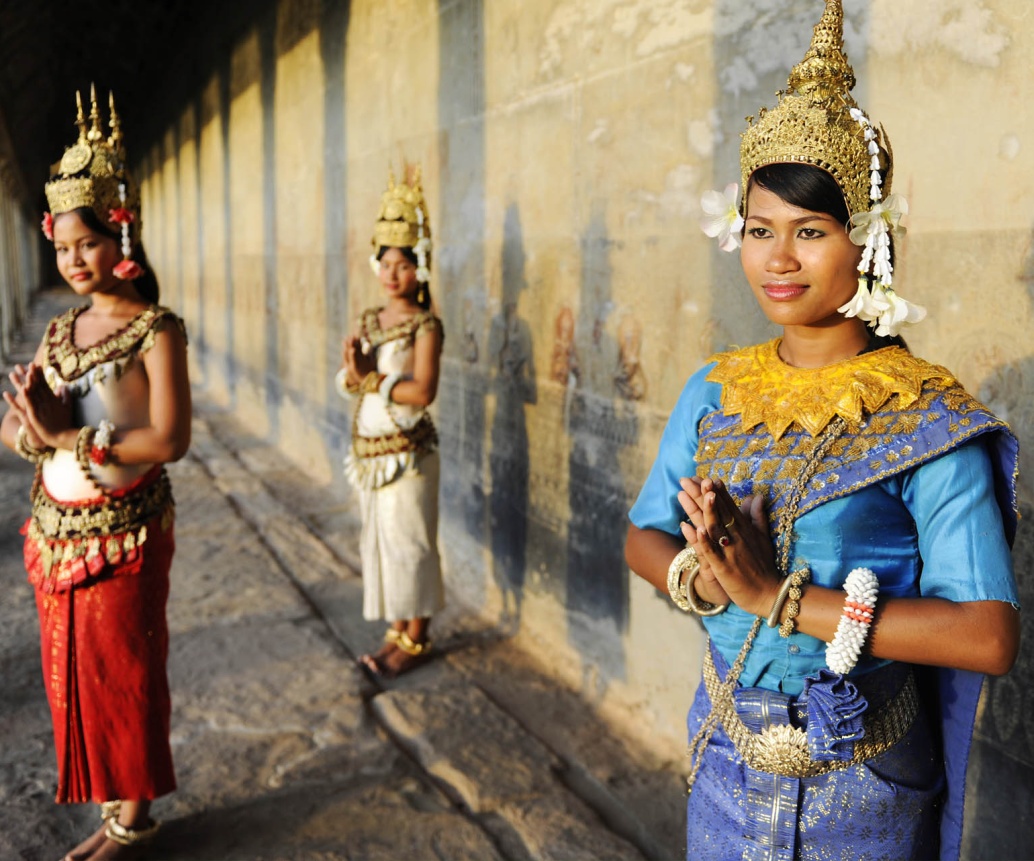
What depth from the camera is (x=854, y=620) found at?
141cm

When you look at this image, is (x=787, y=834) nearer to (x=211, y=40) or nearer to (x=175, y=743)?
(x=175, y=743)

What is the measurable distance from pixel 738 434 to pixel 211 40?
38.9ft

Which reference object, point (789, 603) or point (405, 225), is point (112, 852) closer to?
point (789, 603)

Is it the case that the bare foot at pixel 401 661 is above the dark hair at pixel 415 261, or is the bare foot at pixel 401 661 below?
below

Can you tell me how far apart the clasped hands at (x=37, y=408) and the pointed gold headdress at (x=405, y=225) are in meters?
1.62

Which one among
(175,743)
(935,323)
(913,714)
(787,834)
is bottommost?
(175,743)

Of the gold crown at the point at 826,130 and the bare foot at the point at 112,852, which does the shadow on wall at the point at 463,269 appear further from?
the gold crown at the point at 826,130

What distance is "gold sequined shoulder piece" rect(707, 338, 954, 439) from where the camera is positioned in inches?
57.9

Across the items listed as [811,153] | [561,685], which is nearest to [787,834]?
[811,153]

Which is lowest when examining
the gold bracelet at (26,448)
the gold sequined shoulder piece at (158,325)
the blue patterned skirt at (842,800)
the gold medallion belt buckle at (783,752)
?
the blue patterned skirt at (842,800)

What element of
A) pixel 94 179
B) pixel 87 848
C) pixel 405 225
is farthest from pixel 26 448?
pixel 405 225

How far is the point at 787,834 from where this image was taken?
60.6 inches

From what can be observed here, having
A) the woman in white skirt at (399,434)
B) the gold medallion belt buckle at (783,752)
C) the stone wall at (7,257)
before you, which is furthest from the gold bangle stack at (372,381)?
the stone wall at (7,257)

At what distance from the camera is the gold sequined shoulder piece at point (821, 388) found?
1470 mm
